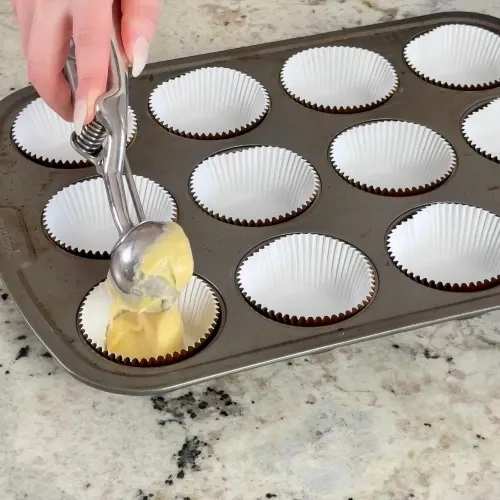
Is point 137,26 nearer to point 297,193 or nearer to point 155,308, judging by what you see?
point 155,308

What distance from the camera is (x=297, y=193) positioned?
1307mm

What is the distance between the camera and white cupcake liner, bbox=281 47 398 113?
1463 millimetres

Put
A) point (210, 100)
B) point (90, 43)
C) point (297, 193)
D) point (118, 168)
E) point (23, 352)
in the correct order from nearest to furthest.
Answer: point (90, 43), point (118, 168), point (23, 352), point (297, 193), point (210, 100)

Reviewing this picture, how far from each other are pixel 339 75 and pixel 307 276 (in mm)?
496

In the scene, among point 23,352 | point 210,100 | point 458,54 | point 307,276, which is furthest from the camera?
point 458,54

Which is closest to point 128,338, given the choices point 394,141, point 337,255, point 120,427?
point 120,427

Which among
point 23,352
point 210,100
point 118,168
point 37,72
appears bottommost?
point 23,352

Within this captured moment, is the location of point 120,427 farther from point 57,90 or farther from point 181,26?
point 181,26

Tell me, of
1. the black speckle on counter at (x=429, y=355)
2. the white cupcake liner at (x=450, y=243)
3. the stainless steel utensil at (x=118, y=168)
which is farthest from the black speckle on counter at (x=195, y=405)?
the white cupcake liner at (x=450, y=243)

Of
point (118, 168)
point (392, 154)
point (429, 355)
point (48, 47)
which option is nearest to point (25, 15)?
point (48, 47)

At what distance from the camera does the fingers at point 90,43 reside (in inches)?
30.9

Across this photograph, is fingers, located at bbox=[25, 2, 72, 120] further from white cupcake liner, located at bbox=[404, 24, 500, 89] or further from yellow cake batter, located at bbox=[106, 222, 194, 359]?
white cupcake liner, located at bbox=[404, 24, 500, 89]

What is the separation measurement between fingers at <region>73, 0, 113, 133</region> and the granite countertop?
15.0 inches

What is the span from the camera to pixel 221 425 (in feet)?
3.10
